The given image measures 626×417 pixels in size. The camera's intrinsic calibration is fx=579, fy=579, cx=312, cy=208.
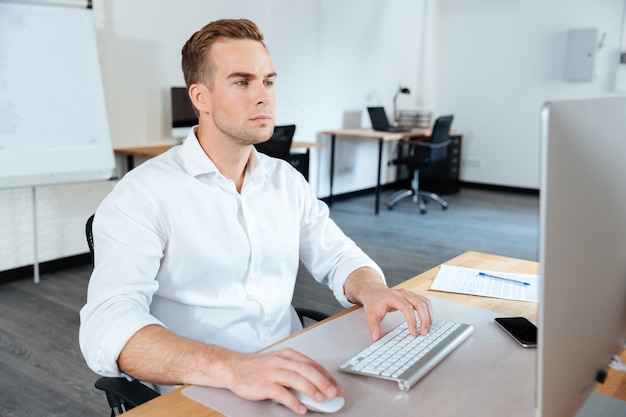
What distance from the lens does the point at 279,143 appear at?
4238 mm

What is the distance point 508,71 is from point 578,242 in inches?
268

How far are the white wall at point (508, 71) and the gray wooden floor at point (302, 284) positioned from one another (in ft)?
1.77

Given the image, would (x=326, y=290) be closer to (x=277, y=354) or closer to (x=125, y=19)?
(x=125, y=19)

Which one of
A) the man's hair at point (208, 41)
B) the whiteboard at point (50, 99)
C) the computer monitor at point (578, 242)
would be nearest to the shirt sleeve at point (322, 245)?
the man's hair at point (208, 41)

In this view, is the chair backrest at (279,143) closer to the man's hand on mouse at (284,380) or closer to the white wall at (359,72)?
the white wall at (359,72)

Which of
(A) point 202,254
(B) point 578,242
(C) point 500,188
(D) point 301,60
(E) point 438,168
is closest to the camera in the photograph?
(B) point 578,242

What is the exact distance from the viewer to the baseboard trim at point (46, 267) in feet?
12.0

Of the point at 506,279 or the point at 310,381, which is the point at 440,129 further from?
the point at 310,381

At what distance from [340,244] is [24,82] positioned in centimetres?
261

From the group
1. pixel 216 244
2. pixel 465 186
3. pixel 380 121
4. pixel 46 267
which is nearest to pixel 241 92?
pixel 216 244

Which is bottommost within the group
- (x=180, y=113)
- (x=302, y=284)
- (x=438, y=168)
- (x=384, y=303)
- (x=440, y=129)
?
(x=302, y=284)

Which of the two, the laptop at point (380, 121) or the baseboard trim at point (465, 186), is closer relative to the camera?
the laptop at point (380, 121)

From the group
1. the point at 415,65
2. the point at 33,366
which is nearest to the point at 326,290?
the point at 33,366

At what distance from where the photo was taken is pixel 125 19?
404 centimetres
